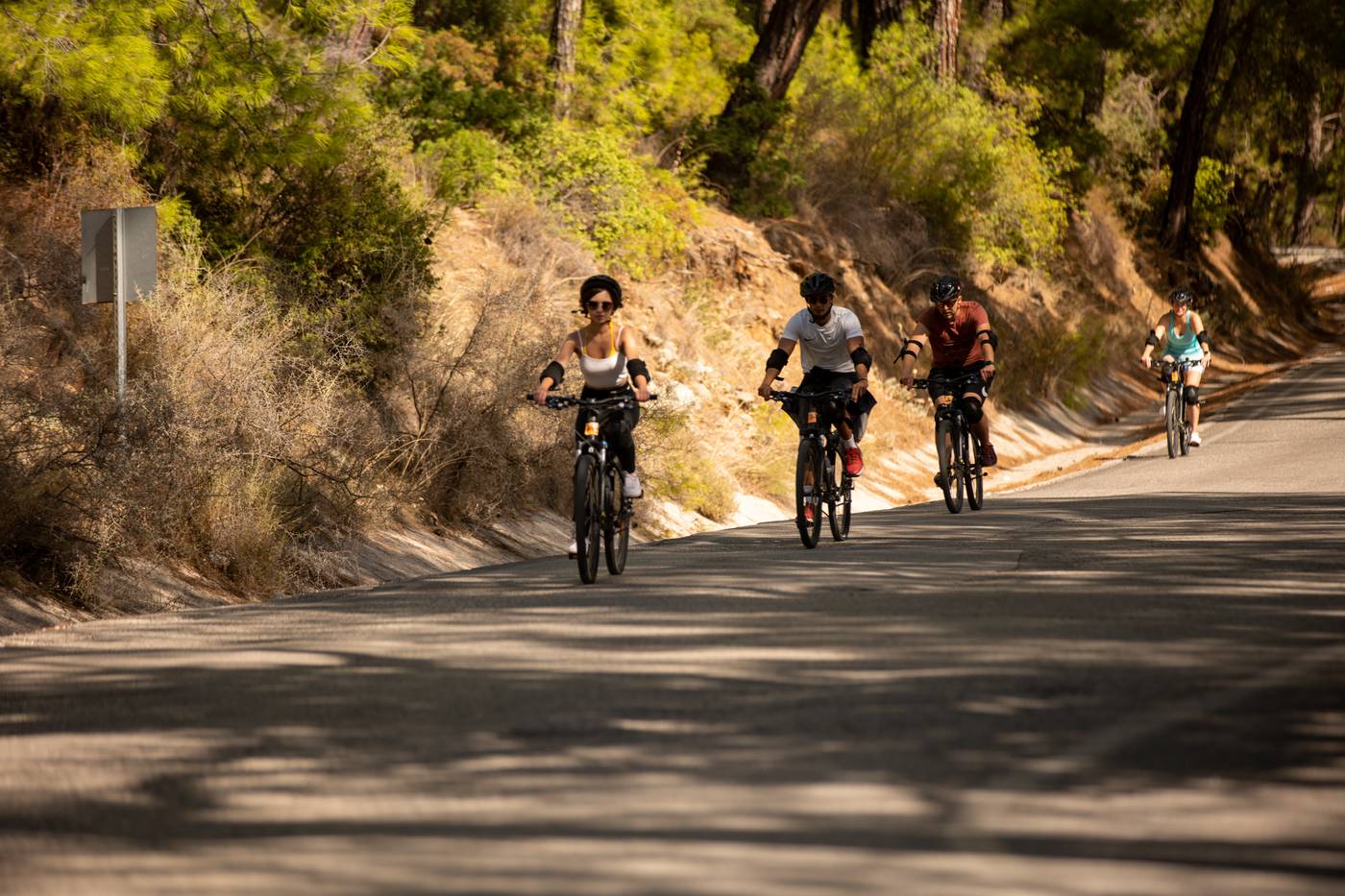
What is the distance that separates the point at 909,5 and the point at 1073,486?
19.2 metres

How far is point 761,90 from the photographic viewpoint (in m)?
31.8

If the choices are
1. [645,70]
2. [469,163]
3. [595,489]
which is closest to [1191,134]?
[645,70]

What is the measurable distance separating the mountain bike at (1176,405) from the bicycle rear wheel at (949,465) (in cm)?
757

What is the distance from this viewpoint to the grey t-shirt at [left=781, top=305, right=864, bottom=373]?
15047mm

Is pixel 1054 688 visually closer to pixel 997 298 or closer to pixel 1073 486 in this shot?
pixel 1073 486

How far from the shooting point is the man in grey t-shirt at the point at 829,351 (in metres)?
14.8

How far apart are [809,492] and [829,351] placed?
1.29 meters

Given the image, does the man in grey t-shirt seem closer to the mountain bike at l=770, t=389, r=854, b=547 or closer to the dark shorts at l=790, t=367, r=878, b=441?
the dark shorts at l=790, t=367, r=878, b=441

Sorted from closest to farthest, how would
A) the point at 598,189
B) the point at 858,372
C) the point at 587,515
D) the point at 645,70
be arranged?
the point at 587,515 < the point at 858,372 < the point at 598,189 < the point at 645,70

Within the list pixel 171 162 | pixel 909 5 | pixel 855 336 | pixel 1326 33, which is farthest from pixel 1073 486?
pixel 1326 33

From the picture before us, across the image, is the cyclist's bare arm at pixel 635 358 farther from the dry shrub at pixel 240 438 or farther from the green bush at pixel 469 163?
the green bush at pixel 469 163

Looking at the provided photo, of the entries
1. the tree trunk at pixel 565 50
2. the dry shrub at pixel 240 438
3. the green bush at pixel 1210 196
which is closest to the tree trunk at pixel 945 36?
→ the tree trunk at pixel 565 50

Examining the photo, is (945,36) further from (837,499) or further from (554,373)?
(554,373)

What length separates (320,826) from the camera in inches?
234
